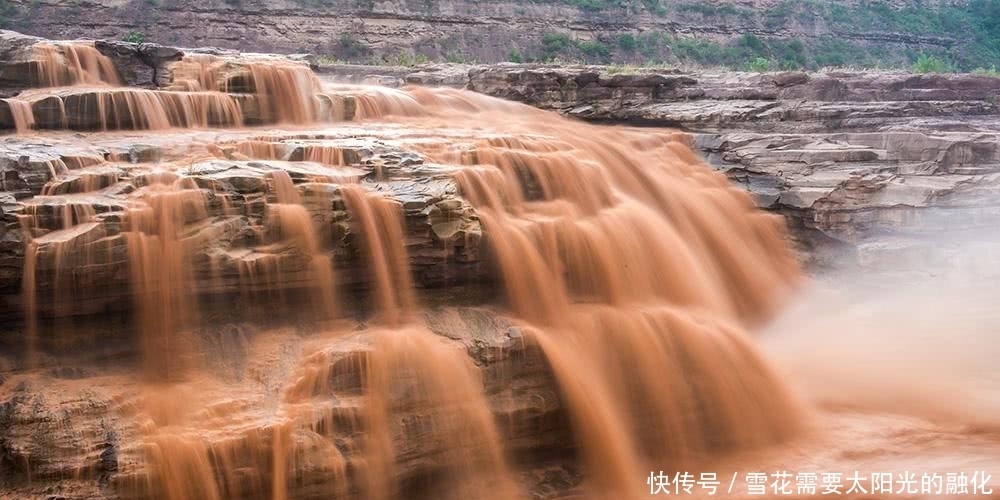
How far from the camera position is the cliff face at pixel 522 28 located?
2622cm

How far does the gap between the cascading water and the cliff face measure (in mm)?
16931

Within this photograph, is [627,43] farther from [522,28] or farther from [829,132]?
[829,132]

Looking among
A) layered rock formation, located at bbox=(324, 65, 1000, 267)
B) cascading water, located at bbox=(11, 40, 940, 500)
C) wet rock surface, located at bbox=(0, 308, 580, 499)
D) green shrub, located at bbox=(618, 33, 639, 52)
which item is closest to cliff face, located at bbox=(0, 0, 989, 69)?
green shrub, located at bbox=(618, 33, 639, 52)

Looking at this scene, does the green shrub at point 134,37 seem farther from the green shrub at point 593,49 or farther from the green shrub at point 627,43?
the green shrub at point 627,43

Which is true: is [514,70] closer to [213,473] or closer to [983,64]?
[213,473]

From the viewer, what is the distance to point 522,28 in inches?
1247

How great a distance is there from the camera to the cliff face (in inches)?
1032

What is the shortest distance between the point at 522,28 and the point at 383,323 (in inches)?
969

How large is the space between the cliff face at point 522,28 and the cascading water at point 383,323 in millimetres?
16931

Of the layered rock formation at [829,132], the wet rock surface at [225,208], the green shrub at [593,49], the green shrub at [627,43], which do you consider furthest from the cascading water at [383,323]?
the green shrub at [627,43]

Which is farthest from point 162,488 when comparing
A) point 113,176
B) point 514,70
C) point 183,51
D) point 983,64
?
point 983,64

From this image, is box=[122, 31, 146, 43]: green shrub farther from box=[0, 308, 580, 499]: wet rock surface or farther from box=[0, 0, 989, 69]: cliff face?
box=[0, 308, 580, 499]: wet rock surface

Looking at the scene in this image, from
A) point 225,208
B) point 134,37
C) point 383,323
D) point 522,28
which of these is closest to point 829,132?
point 383,323

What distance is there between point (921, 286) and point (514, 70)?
7734 millimetres
